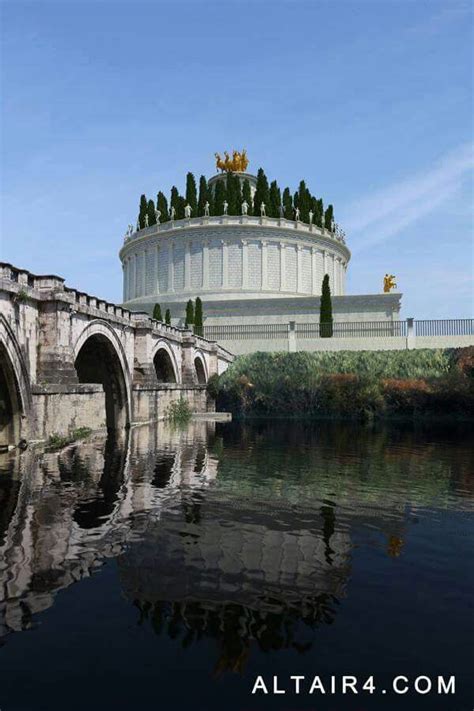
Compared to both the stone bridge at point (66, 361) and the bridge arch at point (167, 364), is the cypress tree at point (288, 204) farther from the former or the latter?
the stone bridge at point (66, 361)

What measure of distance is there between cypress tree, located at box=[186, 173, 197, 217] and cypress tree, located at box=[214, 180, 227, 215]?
264cm

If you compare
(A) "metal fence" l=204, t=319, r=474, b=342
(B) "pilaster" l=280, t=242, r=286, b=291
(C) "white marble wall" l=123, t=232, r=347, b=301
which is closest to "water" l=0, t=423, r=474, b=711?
(A) "metal fence" l=204, t=319, r=474, b=342

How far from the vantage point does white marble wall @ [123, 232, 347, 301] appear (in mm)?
63156

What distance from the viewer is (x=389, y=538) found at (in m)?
8.67

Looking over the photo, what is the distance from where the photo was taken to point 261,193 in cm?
6581

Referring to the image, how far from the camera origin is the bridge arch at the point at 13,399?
648 inches

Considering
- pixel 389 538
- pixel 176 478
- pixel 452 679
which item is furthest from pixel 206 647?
pixel 176 478

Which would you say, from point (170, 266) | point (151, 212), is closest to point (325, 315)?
point (170, 266)

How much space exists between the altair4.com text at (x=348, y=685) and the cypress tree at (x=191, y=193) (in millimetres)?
64126

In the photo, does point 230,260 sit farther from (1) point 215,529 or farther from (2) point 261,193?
(1) point 215,529

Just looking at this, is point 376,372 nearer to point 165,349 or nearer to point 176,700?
point 165,349

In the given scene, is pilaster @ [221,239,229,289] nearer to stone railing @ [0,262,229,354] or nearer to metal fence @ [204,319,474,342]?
metal fence @ [204,319,474,342]

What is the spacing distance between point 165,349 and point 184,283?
108 feet

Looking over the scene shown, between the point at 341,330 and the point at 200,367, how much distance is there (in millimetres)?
15476
